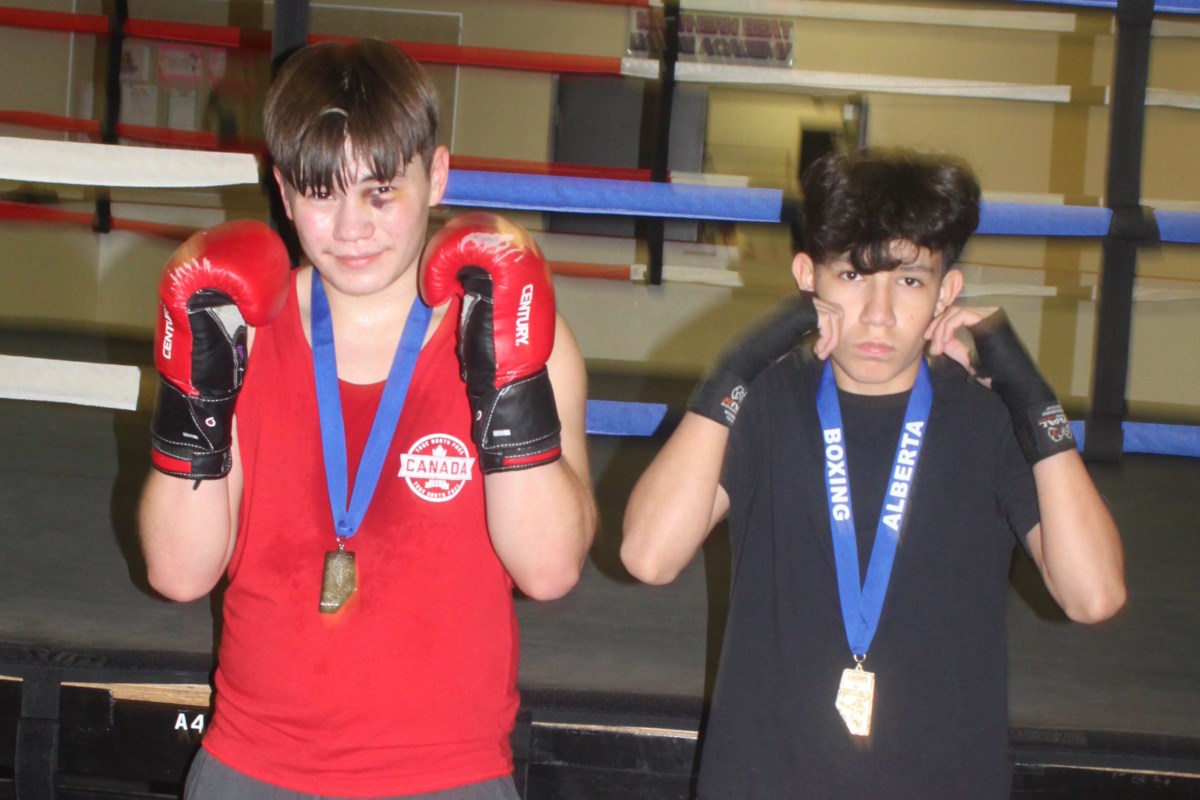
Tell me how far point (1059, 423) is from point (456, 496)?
614 millimetres

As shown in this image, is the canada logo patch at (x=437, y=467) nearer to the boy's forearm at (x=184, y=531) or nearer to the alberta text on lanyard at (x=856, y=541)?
the boy's forearm at (x=184, y=531)

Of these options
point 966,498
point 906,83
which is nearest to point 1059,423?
point 966,498

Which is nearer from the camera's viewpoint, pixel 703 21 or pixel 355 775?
pixel 355 775

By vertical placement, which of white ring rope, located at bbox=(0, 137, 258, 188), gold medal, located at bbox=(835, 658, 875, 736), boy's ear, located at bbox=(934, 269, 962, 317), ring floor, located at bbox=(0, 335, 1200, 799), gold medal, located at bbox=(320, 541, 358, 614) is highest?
white ring rope, located at bbox=(0, 137, 258, 188)

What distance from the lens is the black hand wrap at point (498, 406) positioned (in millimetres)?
1026

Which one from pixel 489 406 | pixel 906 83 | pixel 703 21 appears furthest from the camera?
pixel 703 21

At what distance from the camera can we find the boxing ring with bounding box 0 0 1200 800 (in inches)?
56.7

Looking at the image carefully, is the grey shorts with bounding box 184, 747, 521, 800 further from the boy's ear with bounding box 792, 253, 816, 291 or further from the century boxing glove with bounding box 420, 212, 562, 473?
the boy's ear with bounding box 792, 253, 816, 291

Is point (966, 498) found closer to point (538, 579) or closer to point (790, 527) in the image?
point (790, 527)

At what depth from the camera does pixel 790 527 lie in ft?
3.89

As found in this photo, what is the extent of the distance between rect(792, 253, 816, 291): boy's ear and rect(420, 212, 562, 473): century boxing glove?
1.04 ft

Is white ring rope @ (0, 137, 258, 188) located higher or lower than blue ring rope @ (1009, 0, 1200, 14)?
lower

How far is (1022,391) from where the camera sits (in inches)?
45.8

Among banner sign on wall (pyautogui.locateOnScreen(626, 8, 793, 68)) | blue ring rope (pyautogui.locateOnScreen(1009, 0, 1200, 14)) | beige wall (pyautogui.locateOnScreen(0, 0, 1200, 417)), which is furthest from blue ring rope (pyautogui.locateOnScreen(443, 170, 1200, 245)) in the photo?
banner sign on wall (pyautogui.locateOnScreen(626, 8, 793, 68))
